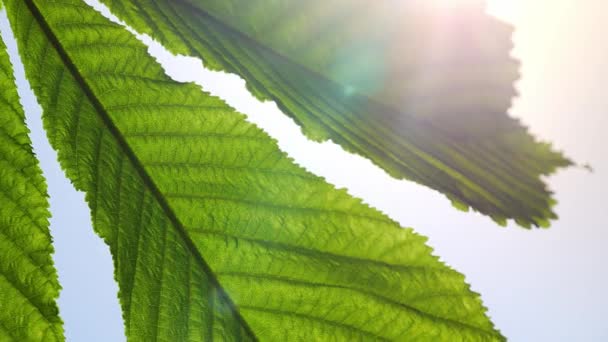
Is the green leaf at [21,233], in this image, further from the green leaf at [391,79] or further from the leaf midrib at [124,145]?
the green leaf at [391,79]

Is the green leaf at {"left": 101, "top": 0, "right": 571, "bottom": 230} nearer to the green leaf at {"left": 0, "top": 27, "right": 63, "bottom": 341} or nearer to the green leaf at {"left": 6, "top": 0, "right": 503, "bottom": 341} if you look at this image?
the green leaf at {"left": 6, "top": 0, "right": 503, "bottom": 341}

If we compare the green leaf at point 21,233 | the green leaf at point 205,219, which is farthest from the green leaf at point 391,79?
the green leaf at point 21,233

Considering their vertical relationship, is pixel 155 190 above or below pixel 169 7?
below

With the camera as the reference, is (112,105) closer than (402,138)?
Yes

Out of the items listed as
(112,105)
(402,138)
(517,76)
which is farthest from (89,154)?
(517,76)

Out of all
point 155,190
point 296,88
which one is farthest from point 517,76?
point 155,190

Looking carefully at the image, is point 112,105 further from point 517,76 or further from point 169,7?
point 517,76

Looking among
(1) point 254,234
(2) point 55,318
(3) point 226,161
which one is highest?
(3) point 226,161

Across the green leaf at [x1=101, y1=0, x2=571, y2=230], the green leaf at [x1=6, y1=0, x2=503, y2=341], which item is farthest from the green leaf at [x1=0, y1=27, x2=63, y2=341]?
the green leaf at [x1=101, y1=0, x2=571, y2=230]
